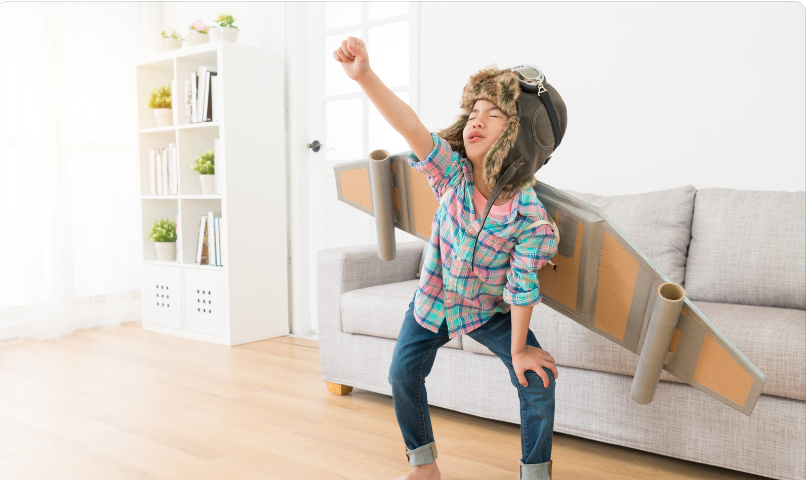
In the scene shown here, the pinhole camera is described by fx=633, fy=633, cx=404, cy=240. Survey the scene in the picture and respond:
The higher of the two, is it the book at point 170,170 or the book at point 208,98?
the book at point 208,98

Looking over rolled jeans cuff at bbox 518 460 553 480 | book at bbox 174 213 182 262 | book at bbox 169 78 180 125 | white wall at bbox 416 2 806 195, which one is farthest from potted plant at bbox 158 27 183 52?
rolled jeans cuff at bbox 518 460 553 480

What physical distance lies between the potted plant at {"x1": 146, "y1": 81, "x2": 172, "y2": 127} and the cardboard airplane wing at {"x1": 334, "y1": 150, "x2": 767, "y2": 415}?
2.22 meters

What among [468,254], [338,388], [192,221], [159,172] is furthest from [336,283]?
[159,172]

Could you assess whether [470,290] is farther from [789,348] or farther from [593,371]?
[789,348]

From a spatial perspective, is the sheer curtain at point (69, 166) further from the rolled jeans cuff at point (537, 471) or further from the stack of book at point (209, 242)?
the rolled jeans cuff at point (537, 471)

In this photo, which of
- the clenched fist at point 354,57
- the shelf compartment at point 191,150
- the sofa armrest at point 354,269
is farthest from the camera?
the shelf compartment at point 191,150

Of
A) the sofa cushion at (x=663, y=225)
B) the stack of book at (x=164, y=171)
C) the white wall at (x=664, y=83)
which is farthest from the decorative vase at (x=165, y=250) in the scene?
the sofa cushion at (x=663, y=225)

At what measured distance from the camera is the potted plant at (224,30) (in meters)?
3.00

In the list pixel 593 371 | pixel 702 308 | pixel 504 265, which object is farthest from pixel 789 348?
pixel 504 265

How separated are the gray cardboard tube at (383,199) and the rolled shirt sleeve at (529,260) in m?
0.34

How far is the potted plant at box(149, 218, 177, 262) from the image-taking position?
130 inches

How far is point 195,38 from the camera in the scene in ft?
10.4

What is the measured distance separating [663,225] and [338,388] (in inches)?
46.9

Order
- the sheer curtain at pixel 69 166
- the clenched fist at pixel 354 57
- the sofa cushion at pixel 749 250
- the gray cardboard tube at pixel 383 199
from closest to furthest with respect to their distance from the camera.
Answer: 1. the clenched fist at pixel 354 57
2. the gray cardboard tube at pixel 383 199
3. the sofa cushion at pixel 749 250
4. the sheer curtain at pixel 69 166
